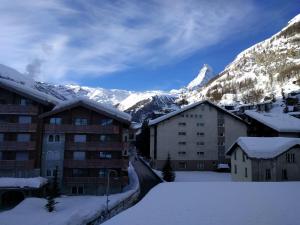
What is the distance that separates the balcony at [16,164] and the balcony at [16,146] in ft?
5.23

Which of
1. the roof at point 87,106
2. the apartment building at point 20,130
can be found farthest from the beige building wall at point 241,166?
the apartment building at point 20,130

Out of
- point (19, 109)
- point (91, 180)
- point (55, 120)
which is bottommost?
point (91, 180)

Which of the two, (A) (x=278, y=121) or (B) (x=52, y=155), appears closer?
(B) (x=52, y=155)

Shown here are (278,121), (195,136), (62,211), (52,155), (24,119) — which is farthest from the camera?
(195,136)

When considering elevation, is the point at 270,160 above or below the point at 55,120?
below

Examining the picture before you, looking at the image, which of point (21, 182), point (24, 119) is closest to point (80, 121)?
point (24, 119)

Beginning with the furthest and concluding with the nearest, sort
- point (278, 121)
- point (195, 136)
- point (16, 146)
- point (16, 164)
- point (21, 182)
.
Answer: point (195, 136) < point (278, 121) < point (16, 146) < point (16, 164) < point (21, 182)

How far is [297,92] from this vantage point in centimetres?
12550

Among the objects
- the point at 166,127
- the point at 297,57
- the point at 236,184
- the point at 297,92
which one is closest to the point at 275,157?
the point at 236,184

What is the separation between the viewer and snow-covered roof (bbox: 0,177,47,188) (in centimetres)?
3775

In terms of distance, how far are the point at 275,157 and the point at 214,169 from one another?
24637 mm

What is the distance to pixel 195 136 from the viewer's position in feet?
213

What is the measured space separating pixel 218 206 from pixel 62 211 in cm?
1990

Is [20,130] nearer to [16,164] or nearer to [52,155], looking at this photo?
[16,164]
